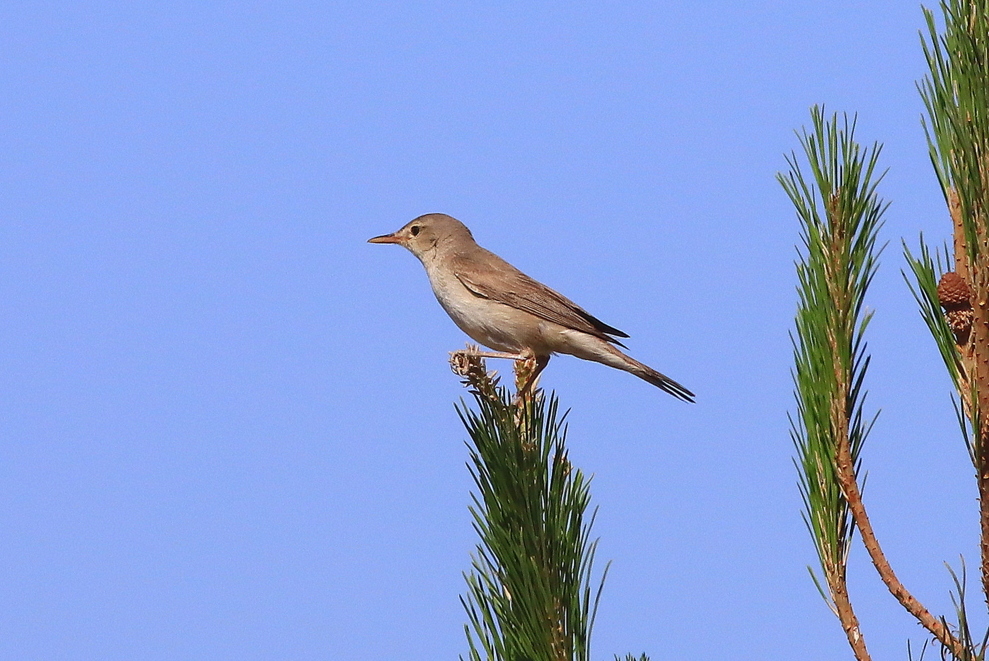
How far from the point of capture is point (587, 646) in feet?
10.3

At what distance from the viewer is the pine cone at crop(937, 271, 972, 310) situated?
3129mm

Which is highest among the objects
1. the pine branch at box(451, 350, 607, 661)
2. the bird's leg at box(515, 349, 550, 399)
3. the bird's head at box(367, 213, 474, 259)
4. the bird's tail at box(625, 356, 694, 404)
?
the bird's head at box(367, 213, 474, 259)

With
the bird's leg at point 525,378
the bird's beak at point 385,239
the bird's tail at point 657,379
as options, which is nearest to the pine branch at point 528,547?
the bird's leg at point 525,378

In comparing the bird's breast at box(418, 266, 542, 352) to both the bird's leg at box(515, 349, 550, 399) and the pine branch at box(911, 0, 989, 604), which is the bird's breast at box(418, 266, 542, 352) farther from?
the pine branch at box(911, 0, 989, 604)

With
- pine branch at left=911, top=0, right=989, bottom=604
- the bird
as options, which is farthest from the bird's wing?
pine branch at left=911, top=0, right=989, bottom=604

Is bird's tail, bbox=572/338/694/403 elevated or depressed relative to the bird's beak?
depressed

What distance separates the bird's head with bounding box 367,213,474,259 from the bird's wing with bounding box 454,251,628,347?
31.6 inches

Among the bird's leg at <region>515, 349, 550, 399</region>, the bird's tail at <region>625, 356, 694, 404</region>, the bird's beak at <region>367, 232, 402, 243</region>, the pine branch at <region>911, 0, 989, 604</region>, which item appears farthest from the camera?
the bird's beak at <region>367, 232, 402, 243</region>

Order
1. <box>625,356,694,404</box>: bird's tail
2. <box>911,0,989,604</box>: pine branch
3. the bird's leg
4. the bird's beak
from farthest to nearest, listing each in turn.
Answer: the bird's beak → <box>625,356,694,404</box>: bird's tail → the bird's leg → <box>911,0,989,604</box>: pine branch

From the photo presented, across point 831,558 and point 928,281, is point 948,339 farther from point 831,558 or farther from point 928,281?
point 831,558

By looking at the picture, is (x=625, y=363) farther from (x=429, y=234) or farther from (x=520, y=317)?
(x=429, y=234)

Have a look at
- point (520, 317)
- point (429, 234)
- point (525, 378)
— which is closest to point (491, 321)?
point (520, 317)

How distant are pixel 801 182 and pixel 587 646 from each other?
5.28 ft

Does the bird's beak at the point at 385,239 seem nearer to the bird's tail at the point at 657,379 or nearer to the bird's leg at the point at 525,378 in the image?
the bird's tail at the point at 657,379
